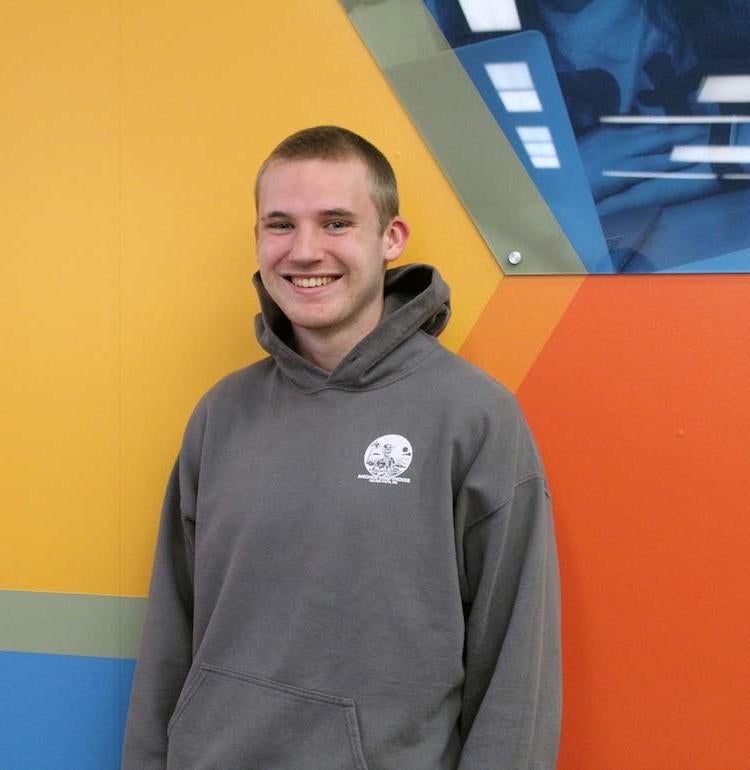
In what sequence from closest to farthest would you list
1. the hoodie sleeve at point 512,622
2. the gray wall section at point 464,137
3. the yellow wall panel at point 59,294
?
the hoodie sleeve at point 512,622, the gray wall section at point 464,137, the yellow wall panel at point 59,294

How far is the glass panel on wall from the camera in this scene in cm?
108

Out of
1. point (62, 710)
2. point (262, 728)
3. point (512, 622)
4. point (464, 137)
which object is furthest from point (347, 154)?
point (62, 710)

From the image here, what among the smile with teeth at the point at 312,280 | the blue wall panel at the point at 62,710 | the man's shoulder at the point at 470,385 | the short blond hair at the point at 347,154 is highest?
the short blond hair at the point at 347,154

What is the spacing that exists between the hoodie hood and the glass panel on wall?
15 centimetres

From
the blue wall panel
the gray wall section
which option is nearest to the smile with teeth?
the gray wall section

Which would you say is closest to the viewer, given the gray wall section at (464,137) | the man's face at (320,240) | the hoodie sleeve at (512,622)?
the hoodie sleeve at (512,622)

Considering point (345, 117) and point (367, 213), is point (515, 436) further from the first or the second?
point (345, 117)

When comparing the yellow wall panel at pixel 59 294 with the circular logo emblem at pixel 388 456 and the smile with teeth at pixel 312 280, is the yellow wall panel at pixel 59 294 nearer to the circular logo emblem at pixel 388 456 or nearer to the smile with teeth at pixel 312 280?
the smile with teeth at pixel 312 280

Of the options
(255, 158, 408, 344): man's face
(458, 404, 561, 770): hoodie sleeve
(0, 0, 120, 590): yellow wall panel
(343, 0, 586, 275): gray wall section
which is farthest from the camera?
(0, 0, 120, 590): yellow wall panel

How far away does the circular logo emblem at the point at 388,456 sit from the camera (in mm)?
994

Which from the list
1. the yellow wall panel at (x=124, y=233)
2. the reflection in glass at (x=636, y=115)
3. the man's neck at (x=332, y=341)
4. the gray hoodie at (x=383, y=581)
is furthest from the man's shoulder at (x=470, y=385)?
the yellow wall panel at (x=124, y=233)

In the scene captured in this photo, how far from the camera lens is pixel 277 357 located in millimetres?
1083

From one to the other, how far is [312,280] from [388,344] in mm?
130

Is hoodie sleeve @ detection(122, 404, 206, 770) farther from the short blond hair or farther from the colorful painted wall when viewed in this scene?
the short blond hair
